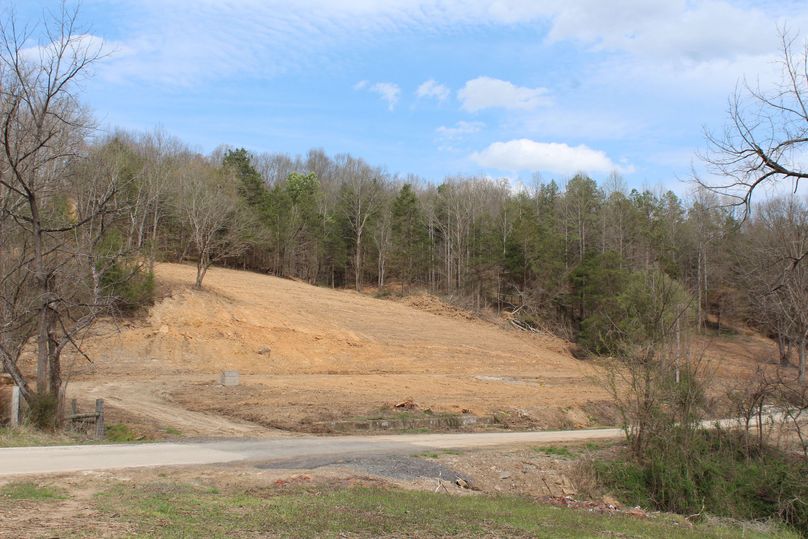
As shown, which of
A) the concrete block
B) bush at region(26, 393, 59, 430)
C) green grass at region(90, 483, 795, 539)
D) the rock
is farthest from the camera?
the concrete block

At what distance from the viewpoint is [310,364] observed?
4022 cm

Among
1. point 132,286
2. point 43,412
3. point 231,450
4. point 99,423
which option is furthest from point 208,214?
point 231,450

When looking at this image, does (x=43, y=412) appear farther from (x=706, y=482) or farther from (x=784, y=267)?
(x=784, y=267)

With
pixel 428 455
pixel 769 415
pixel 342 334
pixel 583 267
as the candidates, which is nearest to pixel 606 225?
pixel 583 267

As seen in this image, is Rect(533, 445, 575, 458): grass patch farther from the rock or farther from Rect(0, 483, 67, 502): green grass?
Rect(0, 483, 67, 502): green grass

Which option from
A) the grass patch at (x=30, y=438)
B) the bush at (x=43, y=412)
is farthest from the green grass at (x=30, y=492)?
the bush at (x=43, y=412)

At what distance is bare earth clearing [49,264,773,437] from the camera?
25.2 m

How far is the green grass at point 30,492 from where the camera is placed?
8.39m

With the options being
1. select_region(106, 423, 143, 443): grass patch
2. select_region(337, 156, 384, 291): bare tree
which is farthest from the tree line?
select_region(106, 423, 143, 443): grass patch

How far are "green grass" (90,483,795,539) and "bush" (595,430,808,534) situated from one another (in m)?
5.01

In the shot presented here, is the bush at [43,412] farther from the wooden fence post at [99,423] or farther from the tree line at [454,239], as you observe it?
the tree line at [454,239]

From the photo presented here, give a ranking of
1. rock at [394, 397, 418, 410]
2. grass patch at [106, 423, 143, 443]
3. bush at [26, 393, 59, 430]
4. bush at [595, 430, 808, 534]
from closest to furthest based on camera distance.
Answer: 1. bush at [26, 393, 59, 430]
2. bush at [595, 430, 808, 534]
3. grass patch at [106, 423, 143, 443]
4. rock at [394, 397, 418, 410]

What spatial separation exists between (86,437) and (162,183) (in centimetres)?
3668

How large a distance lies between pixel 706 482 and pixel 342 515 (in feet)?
37.7
